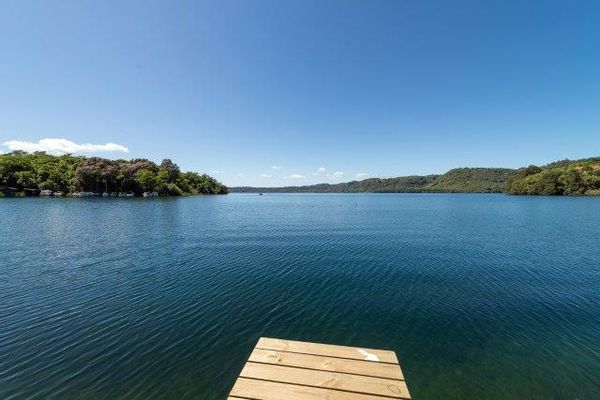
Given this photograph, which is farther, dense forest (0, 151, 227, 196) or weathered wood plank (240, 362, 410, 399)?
dense forest (0, 151, 227, 196)

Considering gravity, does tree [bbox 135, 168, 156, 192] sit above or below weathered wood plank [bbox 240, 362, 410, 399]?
above

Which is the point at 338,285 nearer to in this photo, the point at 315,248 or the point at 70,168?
the point at 315,248

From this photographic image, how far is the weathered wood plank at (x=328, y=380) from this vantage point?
5641 millimetres

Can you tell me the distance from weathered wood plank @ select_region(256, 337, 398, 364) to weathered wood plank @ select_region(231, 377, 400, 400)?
4.18 feet

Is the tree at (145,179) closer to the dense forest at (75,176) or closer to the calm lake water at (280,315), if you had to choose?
the dense forest at (75,176)

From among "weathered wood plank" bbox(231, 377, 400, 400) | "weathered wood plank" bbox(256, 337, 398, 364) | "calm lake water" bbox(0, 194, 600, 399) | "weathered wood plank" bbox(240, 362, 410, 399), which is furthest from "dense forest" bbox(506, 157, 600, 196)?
"weathered wood plank" bbox(231, 377, 400, 400)

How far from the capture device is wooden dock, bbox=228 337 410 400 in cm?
552

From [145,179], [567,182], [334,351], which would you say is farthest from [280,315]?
[567,182]

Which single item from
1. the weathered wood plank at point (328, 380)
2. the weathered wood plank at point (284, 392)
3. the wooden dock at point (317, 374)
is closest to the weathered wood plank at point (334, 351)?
the wooden dock at point (317, 374)

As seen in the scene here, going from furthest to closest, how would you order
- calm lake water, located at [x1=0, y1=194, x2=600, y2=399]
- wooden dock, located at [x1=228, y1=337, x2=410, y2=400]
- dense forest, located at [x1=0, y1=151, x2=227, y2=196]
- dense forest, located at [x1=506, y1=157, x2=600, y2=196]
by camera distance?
dense forest, located at [x1=506, y1=157, x2=600, y2=196] → dense forest, located at [x1=0, y1=151, x2=227, y2=196] → calm lake water, located at [x1=0, y1=194, x2=600, y2=399] → wooden dock, located at [x1=228, y1=337, x2=410, y2=400]

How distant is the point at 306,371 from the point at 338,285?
14885mm

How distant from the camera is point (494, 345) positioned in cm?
1301

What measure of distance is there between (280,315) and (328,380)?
1004 centimetres

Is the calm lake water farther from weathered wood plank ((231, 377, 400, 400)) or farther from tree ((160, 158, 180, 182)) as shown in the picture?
tree ((160, 158, 180, 182))
